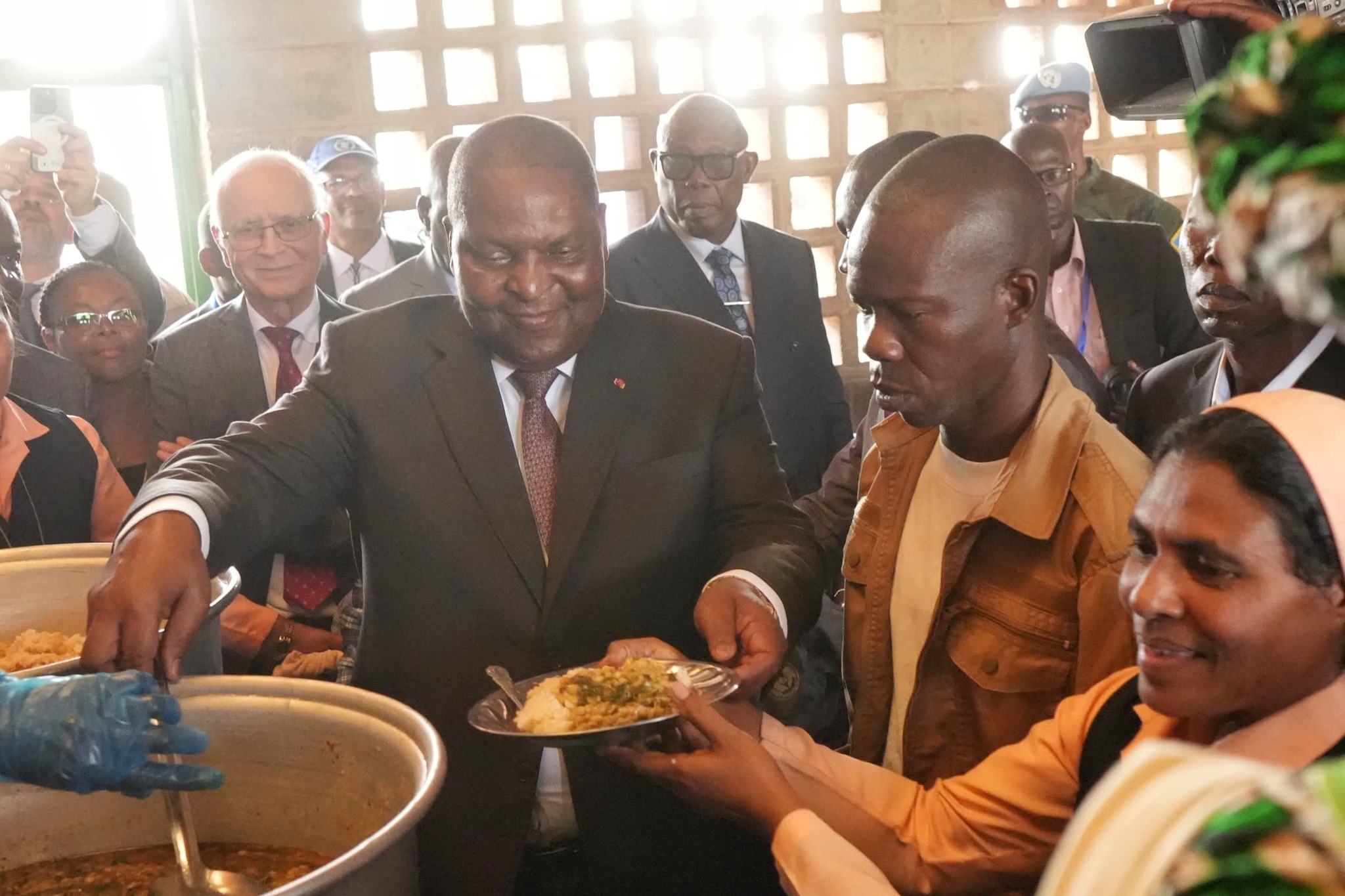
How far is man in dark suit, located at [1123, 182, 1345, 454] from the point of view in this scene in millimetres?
2148

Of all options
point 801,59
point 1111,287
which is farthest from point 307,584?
point 801,59

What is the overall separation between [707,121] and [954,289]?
9.18ft

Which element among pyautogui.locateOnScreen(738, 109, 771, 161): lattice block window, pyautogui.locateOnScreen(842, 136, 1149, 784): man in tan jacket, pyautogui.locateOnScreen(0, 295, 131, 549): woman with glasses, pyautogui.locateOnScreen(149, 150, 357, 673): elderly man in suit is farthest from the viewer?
pyautogui.locateOnScreen(738, 109, 771, 161): lattice block window

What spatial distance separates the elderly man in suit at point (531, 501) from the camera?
82.8 inches

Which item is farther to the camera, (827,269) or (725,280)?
(827,269)

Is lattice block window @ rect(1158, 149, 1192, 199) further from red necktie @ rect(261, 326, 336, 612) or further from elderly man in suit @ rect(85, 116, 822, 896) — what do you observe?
red necktie @ rect(261, 326, 336, 612)

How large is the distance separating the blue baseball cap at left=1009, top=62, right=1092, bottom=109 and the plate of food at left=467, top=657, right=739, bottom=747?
3945mm

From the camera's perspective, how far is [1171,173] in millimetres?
6508

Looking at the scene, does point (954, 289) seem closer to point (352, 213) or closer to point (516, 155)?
point (516, 155)

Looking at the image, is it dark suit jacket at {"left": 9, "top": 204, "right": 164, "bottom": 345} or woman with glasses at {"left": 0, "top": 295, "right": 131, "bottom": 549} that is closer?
woman with glasses at {"left": 0, "top": 295, "right": 131, "bottom": 549}

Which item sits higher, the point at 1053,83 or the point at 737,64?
the point at 737,64

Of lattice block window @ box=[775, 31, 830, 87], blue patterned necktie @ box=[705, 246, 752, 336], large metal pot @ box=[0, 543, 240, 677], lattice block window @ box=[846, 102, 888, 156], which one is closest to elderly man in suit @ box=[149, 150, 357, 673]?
large metal pot @ box=[0, 543, 240, 677]

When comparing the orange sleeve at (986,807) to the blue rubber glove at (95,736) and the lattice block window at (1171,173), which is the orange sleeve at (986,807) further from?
the lattice block window at (1171,173)

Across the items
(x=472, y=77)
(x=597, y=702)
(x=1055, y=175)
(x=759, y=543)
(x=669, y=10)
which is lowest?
(x=597, y=702)
